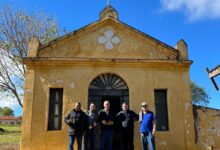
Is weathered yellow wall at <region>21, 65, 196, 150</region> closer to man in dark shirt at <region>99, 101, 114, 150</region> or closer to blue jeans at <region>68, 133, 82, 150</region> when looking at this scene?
blue jeans at <region>68, 133, 82, 150</region>

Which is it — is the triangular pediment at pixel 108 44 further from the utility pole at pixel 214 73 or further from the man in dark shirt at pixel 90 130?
the man in dark shirt at pixel 90 130

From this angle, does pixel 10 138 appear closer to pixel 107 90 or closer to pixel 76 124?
pixel 107 90

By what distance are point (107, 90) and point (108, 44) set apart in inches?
80.2

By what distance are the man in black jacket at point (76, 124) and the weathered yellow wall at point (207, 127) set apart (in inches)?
187

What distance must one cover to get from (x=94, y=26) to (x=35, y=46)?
266cm

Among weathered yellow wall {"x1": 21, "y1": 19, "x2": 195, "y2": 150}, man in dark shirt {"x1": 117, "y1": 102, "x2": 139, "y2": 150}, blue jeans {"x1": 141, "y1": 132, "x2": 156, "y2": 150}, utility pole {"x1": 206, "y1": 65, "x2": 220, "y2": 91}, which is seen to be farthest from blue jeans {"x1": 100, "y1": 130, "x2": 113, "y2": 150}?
utility pole {"x1": 206, "y1": 65, "x2": 220, "y2": 91}

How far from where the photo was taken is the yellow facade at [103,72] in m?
9.52

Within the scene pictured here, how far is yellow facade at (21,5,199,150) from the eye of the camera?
9.52m

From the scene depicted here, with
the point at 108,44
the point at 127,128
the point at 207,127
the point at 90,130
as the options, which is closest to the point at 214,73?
the point at 207,127

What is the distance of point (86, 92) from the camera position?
32.4ft

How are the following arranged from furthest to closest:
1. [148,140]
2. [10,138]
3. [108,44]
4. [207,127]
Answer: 1. [10,138]
2. [108,44]
3. [207,127]
4. [148,140]

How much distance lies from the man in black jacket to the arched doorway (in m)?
1.75

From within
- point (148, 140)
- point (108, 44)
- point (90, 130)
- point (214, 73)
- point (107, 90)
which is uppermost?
point (108, 44)

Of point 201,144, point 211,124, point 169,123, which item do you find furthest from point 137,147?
point 211,124
